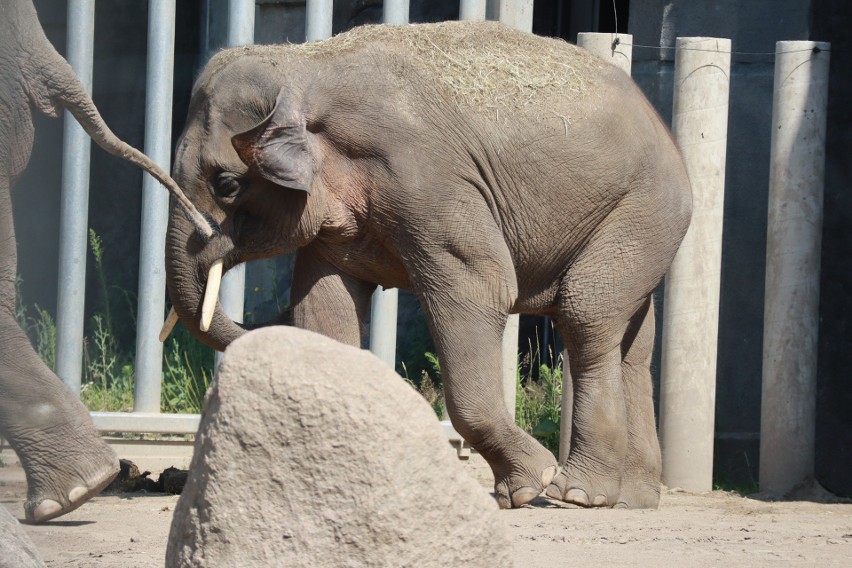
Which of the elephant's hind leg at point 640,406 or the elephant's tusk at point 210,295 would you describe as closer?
the elephant's tusk at point 210,295

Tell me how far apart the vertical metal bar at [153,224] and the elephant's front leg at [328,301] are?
57.6 inches

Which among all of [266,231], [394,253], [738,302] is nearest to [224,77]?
[266,231]

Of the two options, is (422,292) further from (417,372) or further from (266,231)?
(417,372)

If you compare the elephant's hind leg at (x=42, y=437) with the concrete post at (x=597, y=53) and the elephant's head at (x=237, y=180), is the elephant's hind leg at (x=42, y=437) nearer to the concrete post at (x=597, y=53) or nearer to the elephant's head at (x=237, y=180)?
the elephant's head at (x=237, y=180)

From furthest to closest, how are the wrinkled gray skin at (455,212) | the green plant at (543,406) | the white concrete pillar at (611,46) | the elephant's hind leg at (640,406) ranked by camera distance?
1. the green plant at (543,406)
2. the white concrete pillar at (611,46)
3. the elephant's hind leg at (640,406)
4. the wrinkled gray skin at (455,212)

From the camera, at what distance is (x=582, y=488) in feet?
20.4

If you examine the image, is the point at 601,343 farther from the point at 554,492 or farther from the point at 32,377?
the point at 32,377

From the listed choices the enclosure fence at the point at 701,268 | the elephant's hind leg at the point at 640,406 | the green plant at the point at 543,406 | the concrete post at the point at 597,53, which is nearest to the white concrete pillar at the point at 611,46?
the concrete post at the point at 597,53

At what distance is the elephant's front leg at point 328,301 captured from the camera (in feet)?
19.9

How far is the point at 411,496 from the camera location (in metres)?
3.09

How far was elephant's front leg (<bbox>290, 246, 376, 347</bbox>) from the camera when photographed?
606 cm

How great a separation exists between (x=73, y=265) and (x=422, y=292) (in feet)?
7.71

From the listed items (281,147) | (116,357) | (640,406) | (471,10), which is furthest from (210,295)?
(116,357)

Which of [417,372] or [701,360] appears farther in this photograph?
[417,372]
